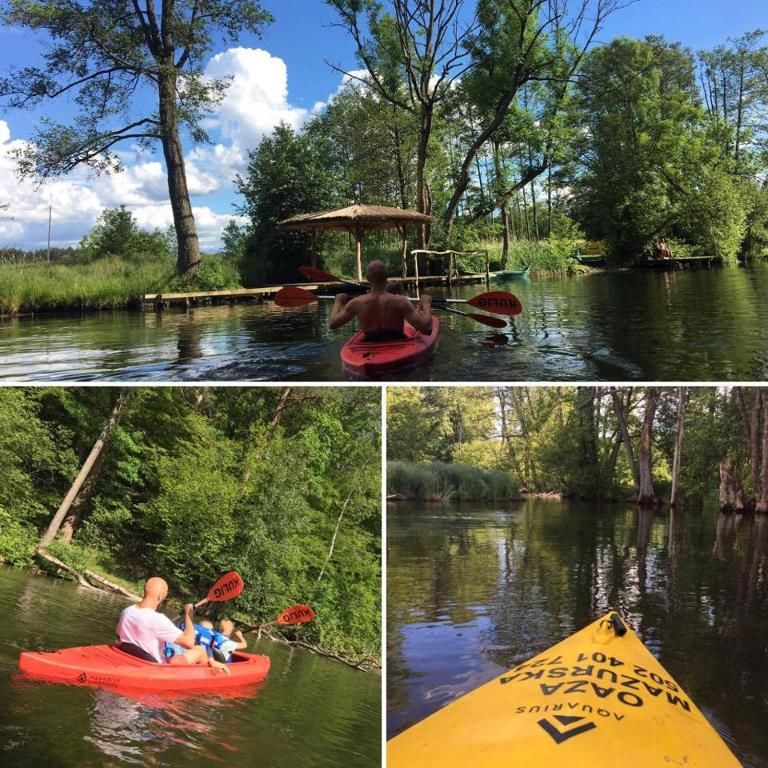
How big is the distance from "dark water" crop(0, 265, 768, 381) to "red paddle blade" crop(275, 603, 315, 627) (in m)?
2.21

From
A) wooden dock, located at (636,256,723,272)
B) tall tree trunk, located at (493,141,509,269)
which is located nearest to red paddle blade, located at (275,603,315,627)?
tall tree trunk, located at (493,141,509,269)

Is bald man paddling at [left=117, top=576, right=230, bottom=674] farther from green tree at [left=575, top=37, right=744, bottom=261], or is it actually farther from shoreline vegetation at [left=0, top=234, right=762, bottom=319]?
green tree at [left=575, top=37, right=744, bottom=261]

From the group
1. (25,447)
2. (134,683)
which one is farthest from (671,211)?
(134,683)

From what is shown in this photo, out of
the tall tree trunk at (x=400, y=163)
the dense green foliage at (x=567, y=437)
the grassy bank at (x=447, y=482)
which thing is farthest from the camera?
the tall tree trunk at (x=400, y=163)

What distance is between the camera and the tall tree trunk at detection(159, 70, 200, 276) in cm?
1507

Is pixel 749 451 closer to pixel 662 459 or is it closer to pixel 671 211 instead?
pixel 662 459

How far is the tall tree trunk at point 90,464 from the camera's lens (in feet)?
25.9

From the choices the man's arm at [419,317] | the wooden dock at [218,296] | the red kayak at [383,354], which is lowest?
the red kayak at [383,354]

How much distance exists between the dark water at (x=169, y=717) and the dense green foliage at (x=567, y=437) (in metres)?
2.10

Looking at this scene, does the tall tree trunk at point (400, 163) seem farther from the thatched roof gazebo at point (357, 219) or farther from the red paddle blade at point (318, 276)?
the red paddle blade at point (318, 276)

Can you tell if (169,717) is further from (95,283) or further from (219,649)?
(95,283)

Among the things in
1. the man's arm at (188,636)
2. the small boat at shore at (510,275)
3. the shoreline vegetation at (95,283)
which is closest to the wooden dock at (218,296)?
the shoreline vegetation at (95,283)

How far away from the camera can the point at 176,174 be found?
15.6 m

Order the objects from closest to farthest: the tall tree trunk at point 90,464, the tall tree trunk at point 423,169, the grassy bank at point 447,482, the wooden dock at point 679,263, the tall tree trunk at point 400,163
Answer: the grassy bank at point 447,482, the tall tree trunk at point 90,464, the tall tree trunk at point 423,169, the tall tree trunk at point 400,163, the wooden dock at point 679,263
